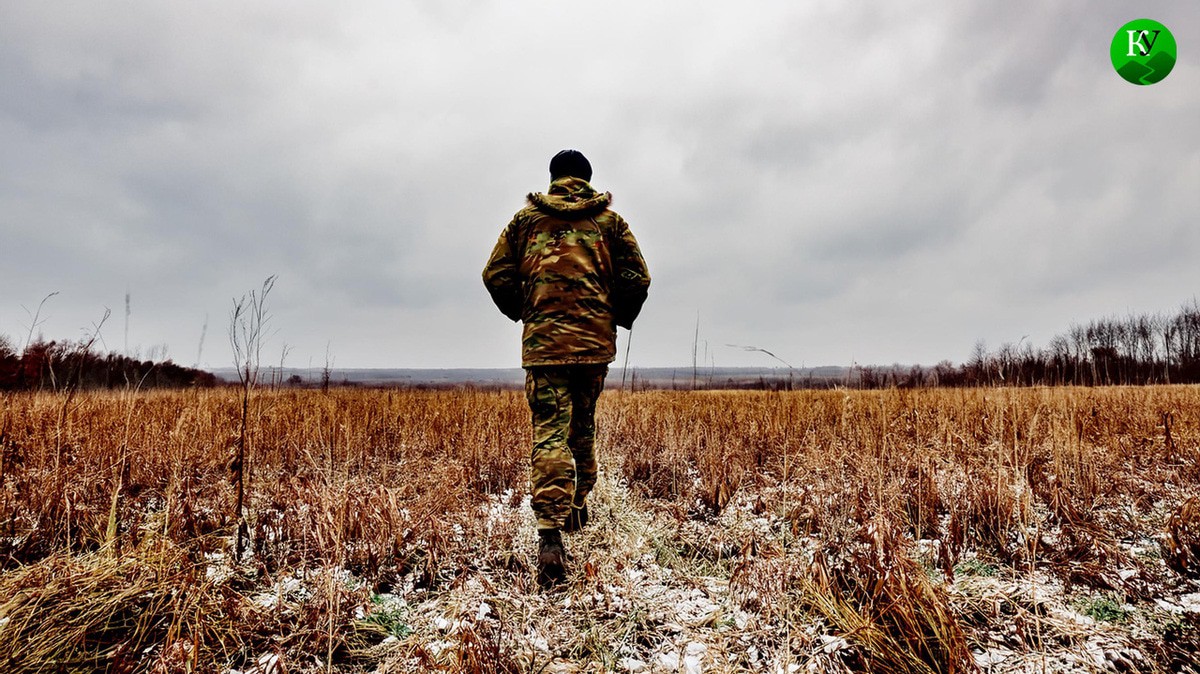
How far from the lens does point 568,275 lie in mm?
2650

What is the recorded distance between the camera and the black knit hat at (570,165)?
2.89 m

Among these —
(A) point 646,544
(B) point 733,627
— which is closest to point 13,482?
(A) point 646,544

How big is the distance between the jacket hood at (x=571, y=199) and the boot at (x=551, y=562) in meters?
1.69

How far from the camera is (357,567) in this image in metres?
2.39

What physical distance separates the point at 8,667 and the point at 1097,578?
3896 mm

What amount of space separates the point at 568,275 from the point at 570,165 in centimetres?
72

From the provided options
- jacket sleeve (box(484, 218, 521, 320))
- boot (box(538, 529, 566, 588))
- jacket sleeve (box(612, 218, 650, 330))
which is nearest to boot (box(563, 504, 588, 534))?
boot (box(538, 529, 566, 588))

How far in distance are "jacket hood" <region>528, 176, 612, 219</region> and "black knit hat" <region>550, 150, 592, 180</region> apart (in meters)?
0.06

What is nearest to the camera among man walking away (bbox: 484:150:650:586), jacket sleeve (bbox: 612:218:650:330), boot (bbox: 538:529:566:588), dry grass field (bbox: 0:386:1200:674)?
dry grass field (bbox: 0:386:1200:674)

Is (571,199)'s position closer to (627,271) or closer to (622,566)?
(627,271)

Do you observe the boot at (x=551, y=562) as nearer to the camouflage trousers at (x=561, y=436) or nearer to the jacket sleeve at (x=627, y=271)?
the camouflage trousers at (x=561, y=436)

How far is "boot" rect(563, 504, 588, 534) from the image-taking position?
8.82 feet

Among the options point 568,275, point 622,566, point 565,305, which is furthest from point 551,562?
point 568,275

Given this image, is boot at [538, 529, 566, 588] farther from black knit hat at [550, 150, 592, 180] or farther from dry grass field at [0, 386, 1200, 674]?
black knit hat at [550, 150, 592, 180]
